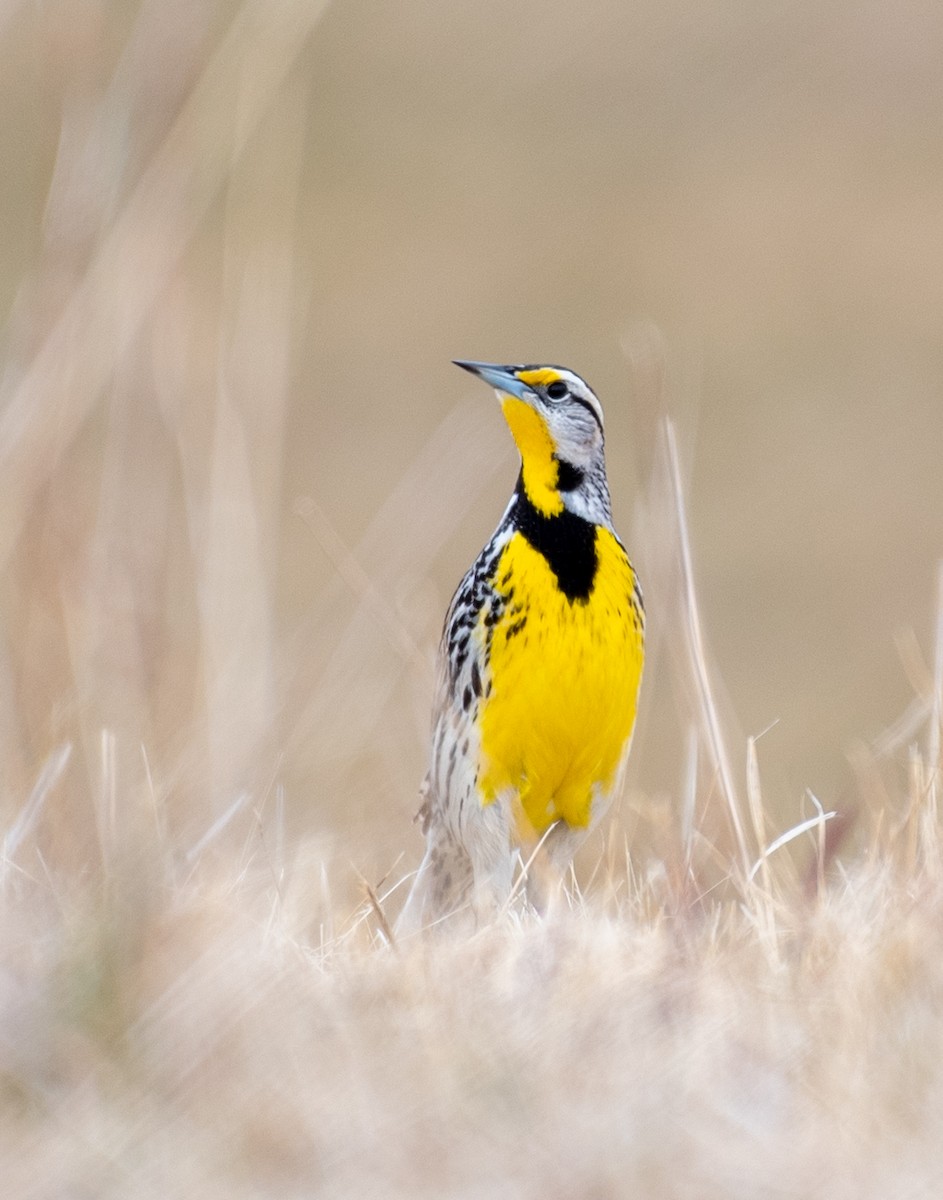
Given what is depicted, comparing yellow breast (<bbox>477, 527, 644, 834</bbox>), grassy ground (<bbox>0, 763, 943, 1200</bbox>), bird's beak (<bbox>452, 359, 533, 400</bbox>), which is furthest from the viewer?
bird's beak (<bbox>452, 359, 533, 400</bbox>)

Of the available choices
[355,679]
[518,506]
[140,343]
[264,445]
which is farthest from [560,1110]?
[518,506]

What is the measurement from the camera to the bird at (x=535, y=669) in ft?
10.6

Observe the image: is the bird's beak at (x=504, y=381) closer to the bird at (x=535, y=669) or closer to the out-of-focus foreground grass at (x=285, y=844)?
the bird at (x=535, y=669)

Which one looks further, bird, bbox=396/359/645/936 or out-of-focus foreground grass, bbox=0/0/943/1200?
bird, bbox=396/359/645/936

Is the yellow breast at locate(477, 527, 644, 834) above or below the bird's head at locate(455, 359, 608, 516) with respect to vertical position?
below

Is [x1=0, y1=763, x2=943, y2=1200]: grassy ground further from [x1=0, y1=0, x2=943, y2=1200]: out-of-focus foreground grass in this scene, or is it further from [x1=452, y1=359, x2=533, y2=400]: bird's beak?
[x1=452, y1=359, x2=533, y2=400]: bird's beak

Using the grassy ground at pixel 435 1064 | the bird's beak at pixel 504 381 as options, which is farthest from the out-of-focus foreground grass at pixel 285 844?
the bird's beak at pixel 504 381

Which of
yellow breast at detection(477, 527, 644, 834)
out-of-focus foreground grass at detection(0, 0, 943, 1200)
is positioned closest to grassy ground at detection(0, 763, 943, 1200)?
out-of-focus foreground grass at detection(0, 0, 943, 1200)

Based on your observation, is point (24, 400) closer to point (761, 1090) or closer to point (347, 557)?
point (347, 557)

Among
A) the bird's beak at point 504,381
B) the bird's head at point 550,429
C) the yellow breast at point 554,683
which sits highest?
the bird's beak at point 504,381

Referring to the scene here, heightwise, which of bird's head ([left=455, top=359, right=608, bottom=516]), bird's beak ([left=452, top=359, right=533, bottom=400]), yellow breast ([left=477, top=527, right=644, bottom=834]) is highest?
bird's beak ([left=452, top=359, right=533, bottom=400])

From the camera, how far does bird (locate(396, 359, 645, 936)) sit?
325cm

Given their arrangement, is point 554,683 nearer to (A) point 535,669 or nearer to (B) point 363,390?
(A) point 535,669

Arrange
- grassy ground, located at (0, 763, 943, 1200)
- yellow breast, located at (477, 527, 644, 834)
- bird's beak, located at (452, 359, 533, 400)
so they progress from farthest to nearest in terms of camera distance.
Answer: bird's beak, located at (452, 359, 533, 400) → yellow breast, located at (477, 527, 644, 834) → grassy ground, located at (0, 763, 943, 1200)
